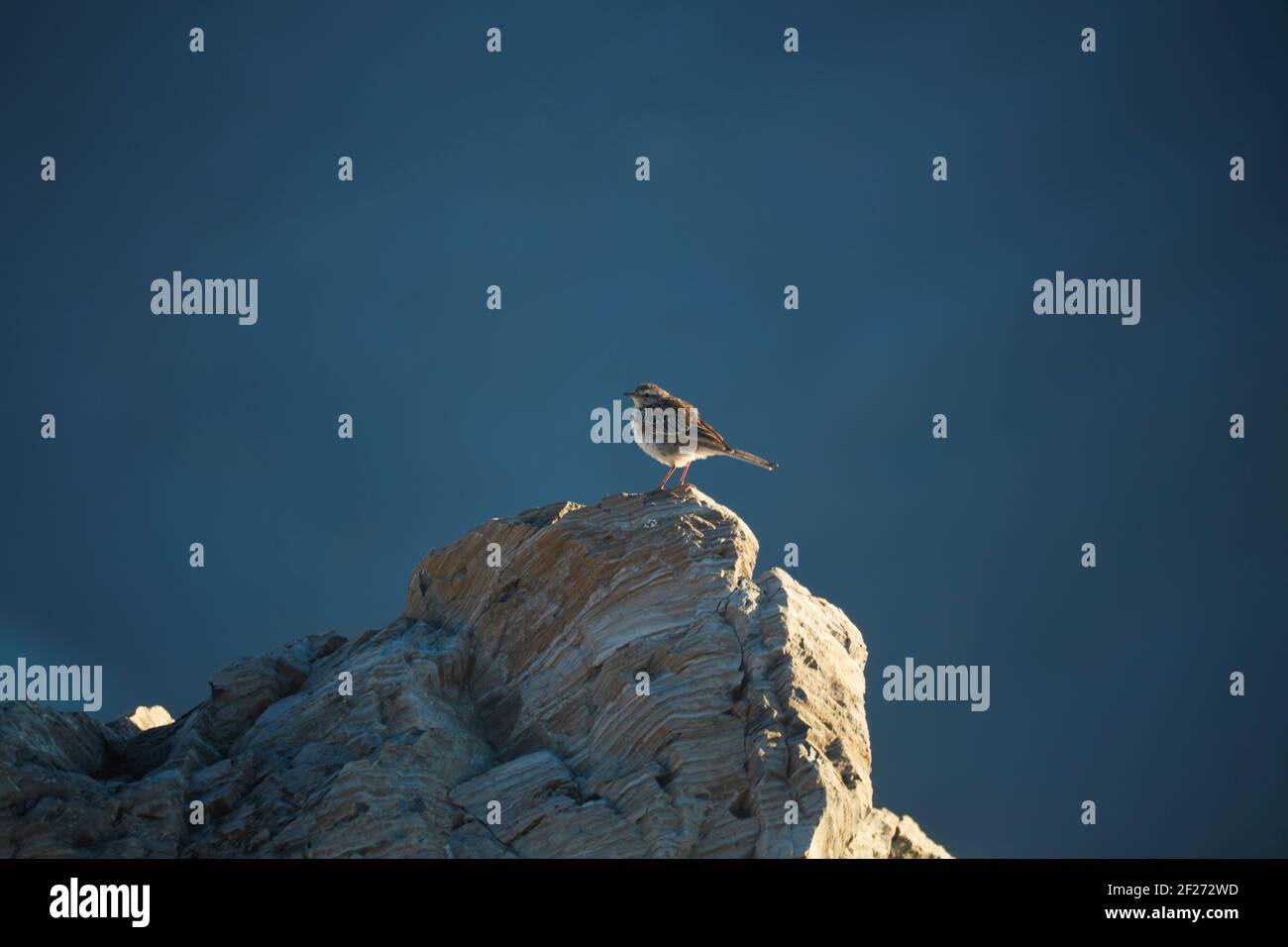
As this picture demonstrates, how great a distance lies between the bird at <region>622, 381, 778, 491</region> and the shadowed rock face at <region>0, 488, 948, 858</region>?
1385mm

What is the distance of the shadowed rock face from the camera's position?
23.4 metres

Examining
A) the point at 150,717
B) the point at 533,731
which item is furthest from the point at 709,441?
the point at 150,717

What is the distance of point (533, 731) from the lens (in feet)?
88.2

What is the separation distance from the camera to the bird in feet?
97.6

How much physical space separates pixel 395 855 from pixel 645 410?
40.1ft

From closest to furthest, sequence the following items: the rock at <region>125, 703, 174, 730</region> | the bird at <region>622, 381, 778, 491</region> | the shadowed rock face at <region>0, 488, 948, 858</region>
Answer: the shadowed rock face at <region>0, 488, 948, 858</region> → the bird at <region>622, 381, 778, 491</region> → the rock at <region>125, 703, 174, 730</region>

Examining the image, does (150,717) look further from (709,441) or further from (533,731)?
(709,441)

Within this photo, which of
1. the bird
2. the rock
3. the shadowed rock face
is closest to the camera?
the shadowed rock face

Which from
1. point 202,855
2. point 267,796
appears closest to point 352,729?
point 267,796

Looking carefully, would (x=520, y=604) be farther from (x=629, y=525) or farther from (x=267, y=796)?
(x=267, y=796)

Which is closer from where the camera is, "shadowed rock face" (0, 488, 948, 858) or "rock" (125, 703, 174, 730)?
"shadowed rock face" (0, 488, 948, 858)

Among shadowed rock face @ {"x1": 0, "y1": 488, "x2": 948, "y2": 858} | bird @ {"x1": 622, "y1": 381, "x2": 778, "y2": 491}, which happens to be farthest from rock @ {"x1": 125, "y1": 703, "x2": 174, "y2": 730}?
bird @ {"x1": 622, "y1": 381, "x2": 778, "y2": 491}

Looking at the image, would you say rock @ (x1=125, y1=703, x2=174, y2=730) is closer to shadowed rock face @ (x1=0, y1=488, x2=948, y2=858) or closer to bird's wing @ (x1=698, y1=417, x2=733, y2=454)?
shadowed rock face @ (x1=0, y1=488, x2=948, y2=858)

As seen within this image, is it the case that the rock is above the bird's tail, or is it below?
below
